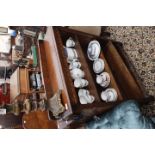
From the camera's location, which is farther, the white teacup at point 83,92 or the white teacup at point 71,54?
the white teacup at point 71,54

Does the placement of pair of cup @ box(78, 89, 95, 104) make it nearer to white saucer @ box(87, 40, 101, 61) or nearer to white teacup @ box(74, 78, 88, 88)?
white teacup @ box(74, 78, 88, 88)

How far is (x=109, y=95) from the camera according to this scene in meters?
1.22

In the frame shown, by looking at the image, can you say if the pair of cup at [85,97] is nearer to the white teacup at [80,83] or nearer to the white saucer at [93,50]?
the white teacup at [80,83]

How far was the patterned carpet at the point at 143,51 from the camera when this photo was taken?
137cm

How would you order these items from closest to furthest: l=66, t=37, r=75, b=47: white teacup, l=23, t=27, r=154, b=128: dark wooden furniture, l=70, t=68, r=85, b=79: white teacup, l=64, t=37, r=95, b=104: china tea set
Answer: l=23, t=27, r=154, b=128: dark wooden furniture
l=64, t=37, r=95, b=104: china tea set
l=70, t=68, r=85, b=79: white teacup
l=66, t=37, r=75, b=47: white teacup

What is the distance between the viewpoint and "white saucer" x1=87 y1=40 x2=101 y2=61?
141 centimetres

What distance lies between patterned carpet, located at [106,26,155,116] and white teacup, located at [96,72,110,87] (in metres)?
0.26


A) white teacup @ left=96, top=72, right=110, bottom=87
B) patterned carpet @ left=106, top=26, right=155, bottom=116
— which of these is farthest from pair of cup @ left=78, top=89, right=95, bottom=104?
patterned carpet @ left=106, top=26, right=155, bottom=116

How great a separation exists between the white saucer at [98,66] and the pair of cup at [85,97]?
0.64ft

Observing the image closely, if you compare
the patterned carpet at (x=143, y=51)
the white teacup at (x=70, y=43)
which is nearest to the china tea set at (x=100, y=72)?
the white teacup at (x=70, y=43)

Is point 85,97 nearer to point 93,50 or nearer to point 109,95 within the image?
point 109,95
